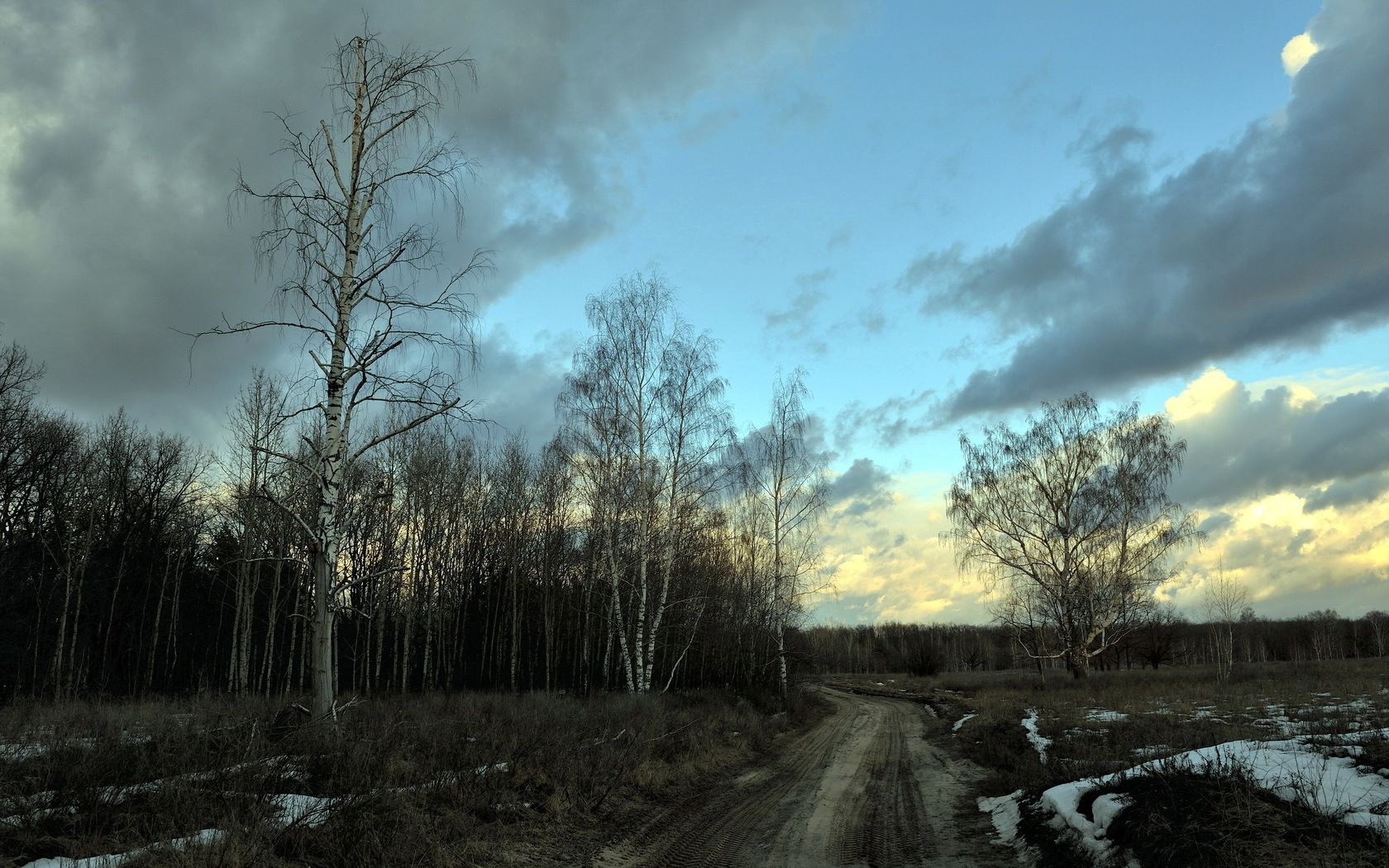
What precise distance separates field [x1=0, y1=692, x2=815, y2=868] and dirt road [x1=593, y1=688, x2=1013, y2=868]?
797 millimetres

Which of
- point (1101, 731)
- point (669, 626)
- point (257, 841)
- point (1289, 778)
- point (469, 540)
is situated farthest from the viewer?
point (469, 540)

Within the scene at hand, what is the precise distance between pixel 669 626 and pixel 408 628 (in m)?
13.2

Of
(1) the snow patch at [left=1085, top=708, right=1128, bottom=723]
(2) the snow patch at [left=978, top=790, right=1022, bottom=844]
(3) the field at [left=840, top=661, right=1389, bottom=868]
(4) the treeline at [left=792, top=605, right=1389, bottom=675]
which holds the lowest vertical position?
(4) the treeline at [left=792, top=605, right=1389, bottom=675]

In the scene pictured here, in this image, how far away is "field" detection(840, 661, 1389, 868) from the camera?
509 centimetres

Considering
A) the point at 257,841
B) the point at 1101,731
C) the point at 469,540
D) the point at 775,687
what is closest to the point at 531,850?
the point at 257,841

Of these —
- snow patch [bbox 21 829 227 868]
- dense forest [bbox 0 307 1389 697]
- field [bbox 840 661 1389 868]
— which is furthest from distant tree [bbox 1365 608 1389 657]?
snow patch [bbox 21 829 227 868]

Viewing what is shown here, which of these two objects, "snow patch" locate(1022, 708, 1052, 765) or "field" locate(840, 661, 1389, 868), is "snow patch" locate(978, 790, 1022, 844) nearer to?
"field" locate(840, 661, 1389, 868)

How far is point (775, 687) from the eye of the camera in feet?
91.8

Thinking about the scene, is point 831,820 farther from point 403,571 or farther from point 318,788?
point 403,571

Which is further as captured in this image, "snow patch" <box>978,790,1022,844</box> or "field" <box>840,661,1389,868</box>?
"snow patch" <box>978,790,1022,844</box>

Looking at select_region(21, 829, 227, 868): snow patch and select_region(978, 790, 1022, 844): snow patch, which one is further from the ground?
select_region(21, 829, 227, 868): snow patch

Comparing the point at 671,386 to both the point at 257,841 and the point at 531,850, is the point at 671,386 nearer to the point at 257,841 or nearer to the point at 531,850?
the point at 531,850

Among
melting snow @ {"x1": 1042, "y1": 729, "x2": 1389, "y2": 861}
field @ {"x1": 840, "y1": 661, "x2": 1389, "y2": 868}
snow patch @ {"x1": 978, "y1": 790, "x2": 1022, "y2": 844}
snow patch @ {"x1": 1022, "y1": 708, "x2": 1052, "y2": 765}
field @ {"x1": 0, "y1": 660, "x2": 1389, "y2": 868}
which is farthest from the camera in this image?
snow patch @ {"x1": 1022, "y1": 708, "x2": 1052, "y2": 765}

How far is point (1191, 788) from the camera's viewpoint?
6.13 metres
